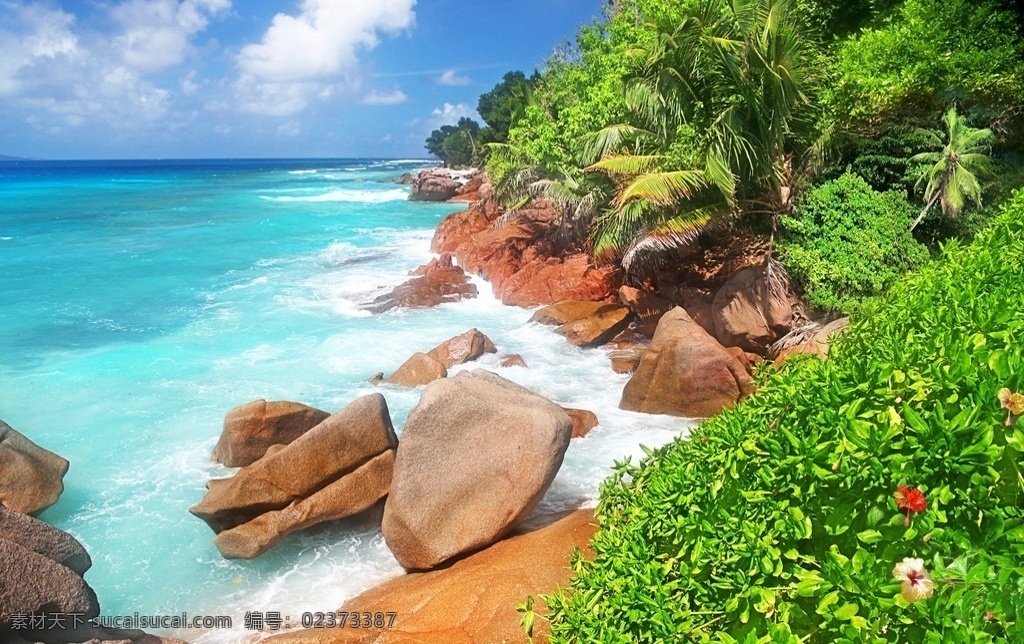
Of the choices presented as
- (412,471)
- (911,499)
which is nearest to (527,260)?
(412,471)

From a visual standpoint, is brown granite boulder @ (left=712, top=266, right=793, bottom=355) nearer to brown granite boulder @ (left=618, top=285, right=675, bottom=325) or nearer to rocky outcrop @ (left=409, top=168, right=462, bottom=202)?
brown granite boulder @ (left=618, top=285, right=675, bottom=325)

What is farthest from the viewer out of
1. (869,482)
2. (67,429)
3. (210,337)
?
(210,337)

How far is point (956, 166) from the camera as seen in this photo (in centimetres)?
1000

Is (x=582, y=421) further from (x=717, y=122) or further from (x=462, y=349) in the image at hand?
(x=717, y=122)

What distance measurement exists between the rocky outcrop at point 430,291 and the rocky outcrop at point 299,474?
9.53m

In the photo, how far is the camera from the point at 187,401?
1101 cm

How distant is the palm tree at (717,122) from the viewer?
35.7ft

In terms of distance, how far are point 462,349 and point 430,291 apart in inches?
211

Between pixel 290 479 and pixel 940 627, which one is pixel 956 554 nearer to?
pixel 940 627

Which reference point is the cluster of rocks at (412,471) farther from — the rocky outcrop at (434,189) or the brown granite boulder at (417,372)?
the rocky outcrop at (434,189)

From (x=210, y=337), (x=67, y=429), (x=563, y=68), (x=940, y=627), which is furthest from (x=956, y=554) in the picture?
(x=563, y=68)

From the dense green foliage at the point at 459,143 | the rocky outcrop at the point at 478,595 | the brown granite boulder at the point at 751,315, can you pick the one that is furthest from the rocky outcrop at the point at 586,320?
the dense green foliage at the point at 459,143

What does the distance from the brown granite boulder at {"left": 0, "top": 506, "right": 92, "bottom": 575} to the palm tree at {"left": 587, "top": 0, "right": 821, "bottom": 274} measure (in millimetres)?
9447

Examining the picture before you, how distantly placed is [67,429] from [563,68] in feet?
58.0
